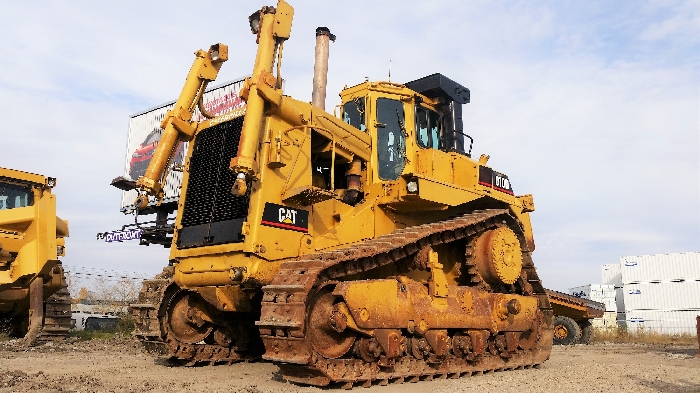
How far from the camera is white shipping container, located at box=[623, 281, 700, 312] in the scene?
23.1 m

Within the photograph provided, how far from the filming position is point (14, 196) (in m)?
12.2

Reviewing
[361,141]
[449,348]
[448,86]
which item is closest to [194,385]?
[449,348]

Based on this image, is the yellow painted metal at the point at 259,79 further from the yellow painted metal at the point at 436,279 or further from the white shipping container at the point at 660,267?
the white shipping container at the point at 660,267

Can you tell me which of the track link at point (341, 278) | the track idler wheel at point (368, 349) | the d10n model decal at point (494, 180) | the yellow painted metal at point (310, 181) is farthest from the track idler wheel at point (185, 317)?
the d10n model decal at point (494, 180)

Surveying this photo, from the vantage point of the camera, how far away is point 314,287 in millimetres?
6445

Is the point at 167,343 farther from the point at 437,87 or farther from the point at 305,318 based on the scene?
the point at 437,87

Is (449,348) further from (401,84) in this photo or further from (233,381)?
(401,84)

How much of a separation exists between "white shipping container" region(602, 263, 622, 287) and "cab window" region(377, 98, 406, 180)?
841 inches

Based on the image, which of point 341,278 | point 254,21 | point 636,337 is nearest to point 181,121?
point 254,21

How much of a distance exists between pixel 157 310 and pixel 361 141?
152 inches

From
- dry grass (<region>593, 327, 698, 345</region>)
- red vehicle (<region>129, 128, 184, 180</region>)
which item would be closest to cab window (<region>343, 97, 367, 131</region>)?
dry grass (<region>593, 327, 698, 345</region>)

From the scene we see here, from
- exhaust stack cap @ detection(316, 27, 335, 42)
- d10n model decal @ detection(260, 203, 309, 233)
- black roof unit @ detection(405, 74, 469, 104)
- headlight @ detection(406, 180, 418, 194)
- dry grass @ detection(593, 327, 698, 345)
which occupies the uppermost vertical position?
exhaust stack cap @ detection(316, 27, 335, 42)

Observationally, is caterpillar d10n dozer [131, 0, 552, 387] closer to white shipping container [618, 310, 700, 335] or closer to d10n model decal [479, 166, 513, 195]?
d10n model decal [479, 166, 513, 195]

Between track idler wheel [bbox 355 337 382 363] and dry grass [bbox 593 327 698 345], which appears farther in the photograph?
dry grass [bbox 593 327 698 345]
